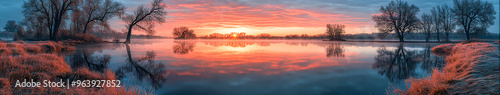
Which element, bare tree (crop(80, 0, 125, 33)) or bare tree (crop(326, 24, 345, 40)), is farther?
bare tree (crop(326, 24, 345, 40))

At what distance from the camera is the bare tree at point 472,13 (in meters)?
31.4

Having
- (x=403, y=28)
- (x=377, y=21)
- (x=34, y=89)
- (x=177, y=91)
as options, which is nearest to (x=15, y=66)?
(x=34, y=89)

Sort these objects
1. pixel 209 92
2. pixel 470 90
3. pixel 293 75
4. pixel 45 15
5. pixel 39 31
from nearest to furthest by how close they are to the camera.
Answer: pixel 470 90, pixel 209 92, pixel 293 75, pixel 45 15, pixel 39 31

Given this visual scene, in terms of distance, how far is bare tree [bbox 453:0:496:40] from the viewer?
31438 mm

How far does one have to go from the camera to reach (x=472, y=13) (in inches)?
1272

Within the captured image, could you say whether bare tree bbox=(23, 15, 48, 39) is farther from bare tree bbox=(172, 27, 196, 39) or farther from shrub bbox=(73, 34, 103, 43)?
bare tree bbox=(172, 27, 196, 39)

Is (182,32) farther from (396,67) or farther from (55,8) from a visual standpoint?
(396,67)

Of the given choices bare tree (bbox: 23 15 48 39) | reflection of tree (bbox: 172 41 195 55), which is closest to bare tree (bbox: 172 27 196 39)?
bare tree (bbox: 23 15 48 39)

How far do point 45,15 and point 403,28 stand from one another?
55.3m

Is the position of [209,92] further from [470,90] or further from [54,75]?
[470,90]

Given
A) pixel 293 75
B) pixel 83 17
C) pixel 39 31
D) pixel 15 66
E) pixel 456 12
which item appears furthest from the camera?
pixel 39 31

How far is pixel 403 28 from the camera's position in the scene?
37.9m

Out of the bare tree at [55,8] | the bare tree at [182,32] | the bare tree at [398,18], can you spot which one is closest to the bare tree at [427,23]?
the bare tree at [398,18]

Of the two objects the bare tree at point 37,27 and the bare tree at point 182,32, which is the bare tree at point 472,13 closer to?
the bare tree at point 37,27
